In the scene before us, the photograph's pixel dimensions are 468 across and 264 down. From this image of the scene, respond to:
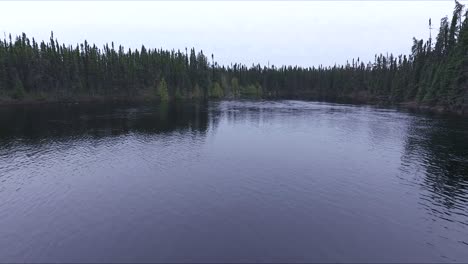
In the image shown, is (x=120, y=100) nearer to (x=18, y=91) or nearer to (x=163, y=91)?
(x=163, y=91)

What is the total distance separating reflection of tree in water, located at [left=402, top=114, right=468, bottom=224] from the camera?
36688mm

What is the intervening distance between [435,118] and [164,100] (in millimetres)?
138722

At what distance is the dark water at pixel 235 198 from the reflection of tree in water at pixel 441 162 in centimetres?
23

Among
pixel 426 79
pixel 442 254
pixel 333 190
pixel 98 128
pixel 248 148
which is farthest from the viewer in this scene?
pixel 426 79

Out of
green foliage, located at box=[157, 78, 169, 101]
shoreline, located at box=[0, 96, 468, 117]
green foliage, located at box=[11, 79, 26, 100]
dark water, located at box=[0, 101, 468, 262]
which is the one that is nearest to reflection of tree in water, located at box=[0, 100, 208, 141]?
dark water, located at box=[0, 101, 468, 262]

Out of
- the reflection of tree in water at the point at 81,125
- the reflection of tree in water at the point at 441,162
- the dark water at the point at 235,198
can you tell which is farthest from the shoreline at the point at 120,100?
the dark water at the point at 235,198

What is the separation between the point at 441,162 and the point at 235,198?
36.2 m

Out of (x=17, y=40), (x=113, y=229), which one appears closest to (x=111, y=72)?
(x=17, y=40)

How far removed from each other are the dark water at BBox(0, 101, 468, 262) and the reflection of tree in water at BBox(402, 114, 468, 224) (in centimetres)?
23

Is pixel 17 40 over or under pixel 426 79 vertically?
over

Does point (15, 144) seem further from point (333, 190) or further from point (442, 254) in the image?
point (442, 254)

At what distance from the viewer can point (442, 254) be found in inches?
1027

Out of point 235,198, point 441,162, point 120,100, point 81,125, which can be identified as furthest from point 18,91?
point 441,162

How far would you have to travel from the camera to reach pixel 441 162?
170 feet
